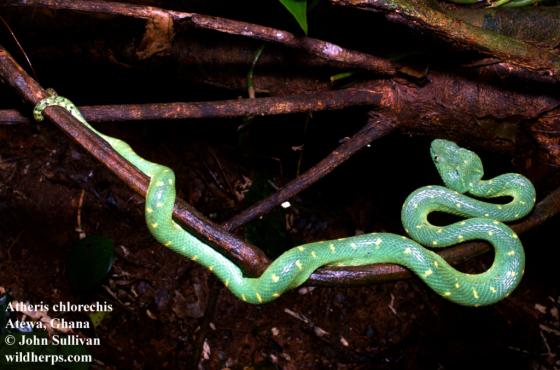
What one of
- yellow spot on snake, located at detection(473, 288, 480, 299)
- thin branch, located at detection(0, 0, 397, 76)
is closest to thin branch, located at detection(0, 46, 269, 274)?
thin branch, located at detection(0, 0, 397, 76)

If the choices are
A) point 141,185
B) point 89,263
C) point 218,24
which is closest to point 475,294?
point 141,185

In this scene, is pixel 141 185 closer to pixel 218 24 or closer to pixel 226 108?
pixel 226 108

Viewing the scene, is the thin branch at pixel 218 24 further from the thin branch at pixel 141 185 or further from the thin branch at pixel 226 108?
the thin branch at pixel 141 185

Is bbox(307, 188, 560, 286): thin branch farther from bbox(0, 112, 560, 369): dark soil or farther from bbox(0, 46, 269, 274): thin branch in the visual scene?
bbox(0, 112, 560, 369): dark soil

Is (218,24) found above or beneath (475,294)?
above

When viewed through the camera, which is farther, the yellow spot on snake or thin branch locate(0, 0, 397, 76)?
the yellow spot on snake

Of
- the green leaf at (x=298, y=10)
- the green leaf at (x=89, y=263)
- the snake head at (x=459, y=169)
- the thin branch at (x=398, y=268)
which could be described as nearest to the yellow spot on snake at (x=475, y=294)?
the thin branch at (x=398, y=268)
